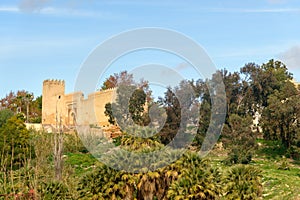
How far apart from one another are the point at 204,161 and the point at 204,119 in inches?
433

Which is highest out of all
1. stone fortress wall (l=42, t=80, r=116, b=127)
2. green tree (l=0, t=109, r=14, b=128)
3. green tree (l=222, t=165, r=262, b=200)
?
stone fortress wall (l=42, t=80, r=116, b=127)

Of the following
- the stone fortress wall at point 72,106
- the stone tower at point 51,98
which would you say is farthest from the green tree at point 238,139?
the stone tower at point 51,98

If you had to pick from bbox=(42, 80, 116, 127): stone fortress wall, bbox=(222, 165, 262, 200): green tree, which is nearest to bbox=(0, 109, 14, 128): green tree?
bbox=(42, 80, 116, 127): stone fortress wall

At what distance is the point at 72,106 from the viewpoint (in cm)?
3822

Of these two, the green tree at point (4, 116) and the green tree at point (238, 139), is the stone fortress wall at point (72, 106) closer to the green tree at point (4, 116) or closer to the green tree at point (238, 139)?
the green tree at point (4, 116)

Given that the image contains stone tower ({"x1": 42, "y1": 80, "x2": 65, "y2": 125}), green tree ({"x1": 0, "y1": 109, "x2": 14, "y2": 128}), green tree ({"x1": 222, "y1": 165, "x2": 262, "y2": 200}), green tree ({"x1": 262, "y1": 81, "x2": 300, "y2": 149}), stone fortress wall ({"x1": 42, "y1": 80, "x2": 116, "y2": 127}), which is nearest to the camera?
green tree ({"x1": 222, "y1": 165, "x2": 262, "y2": 200})

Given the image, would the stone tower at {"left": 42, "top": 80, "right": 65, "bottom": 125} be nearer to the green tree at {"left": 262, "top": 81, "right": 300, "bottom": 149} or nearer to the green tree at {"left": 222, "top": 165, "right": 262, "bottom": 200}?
the green tree at {"left": 262, "top": 81, "right": 300, "bottom": 149}

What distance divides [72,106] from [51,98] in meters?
3.78

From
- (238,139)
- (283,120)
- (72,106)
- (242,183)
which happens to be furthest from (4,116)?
(242,183)

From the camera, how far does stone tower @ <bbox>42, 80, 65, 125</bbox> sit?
132ft

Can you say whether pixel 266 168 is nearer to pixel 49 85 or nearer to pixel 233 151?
pixel 233 151

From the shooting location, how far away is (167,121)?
2309 cm

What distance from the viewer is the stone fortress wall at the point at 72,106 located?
33031mm

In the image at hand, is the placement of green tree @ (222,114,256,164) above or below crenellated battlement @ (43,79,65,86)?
below
